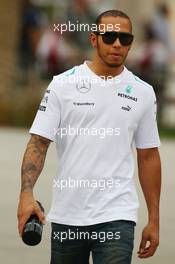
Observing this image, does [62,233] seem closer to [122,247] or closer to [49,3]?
[122,247]

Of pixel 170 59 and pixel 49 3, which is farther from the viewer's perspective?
pixel 49 3

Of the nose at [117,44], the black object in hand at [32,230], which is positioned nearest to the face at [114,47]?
the nose at [117,44]

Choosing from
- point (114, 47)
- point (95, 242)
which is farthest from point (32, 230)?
point (114, 47)

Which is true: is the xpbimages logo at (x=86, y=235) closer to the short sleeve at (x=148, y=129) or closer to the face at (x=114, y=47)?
the short sleeve at (x=148, y=129)

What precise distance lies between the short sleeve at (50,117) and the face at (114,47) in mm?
293

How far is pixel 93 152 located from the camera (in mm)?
5762

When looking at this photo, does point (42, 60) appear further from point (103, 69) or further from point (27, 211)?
point (27, 211)

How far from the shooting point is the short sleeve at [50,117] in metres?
5.74

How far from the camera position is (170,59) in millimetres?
23297

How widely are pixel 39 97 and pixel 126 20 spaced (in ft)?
47.8

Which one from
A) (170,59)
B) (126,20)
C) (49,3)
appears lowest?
(126,20)

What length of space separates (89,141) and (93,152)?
57mm

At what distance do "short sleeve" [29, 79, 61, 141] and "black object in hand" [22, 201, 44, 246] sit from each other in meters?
0.53

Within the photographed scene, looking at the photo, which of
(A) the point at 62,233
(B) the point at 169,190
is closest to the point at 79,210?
(A) the point at 62,233
